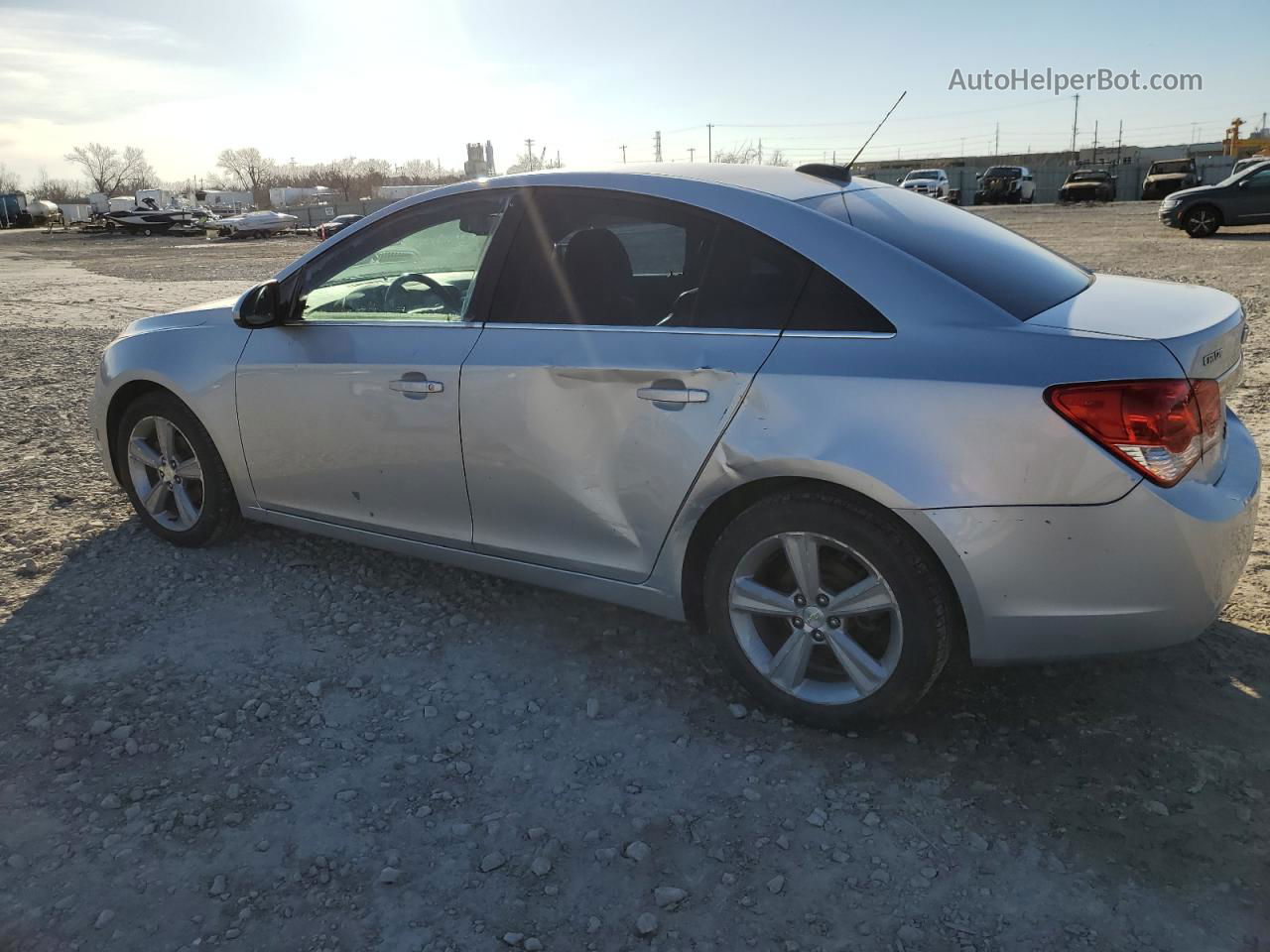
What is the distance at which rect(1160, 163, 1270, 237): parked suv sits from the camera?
2033cm

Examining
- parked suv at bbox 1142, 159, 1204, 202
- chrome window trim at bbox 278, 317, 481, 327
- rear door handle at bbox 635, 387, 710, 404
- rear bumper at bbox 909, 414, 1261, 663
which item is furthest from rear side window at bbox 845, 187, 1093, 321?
parked suv at bbox 1142, 159, 1204, 202

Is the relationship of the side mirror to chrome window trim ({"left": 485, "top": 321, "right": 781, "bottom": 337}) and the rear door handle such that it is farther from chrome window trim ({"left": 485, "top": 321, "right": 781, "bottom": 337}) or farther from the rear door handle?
the rear door handle

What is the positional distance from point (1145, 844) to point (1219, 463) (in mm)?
1045

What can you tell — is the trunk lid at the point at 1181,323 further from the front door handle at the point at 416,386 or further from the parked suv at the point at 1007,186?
the parked suv at the point at 1007,186

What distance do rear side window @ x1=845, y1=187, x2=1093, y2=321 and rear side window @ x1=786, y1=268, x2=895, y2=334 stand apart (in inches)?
8.5

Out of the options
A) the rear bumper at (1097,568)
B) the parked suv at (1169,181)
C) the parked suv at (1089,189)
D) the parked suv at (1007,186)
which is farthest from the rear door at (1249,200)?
the parked suv at (1007,186)

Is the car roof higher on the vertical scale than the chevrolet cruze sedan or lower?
higher

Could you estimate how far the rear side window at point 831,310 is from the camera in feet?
8.87

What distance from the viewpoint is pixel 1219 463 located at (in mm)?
2662

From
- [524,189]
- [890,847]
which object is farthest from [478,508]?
[890,847]

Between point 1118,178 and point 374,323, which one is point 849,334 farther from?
point 1118,178

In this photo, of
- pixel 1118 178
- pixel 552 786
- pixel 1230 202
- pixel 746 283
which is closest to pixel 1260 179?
pixel 1230 202

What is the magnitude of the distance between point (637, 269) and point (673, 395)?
26.5 inches

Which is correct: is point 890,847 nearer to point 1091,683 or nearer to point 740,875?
point 740,875
